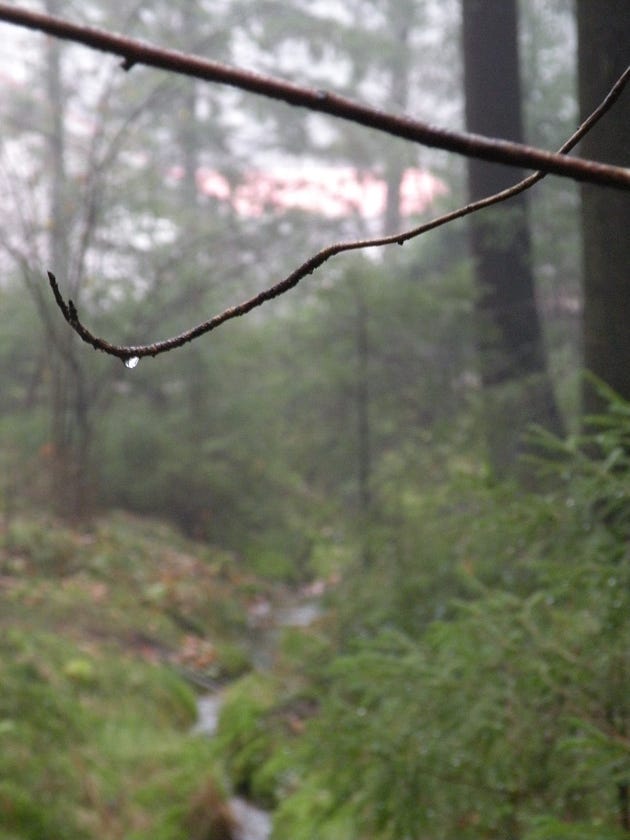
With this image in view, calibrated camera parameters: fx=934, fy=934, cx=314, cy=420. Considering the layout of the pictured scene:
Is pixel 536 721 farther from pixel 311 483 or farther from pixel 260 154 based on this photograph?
pixel 260 154

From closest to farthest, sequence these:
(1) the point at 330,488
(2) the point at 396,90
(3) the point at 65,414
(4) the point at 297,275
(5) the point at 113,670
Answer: (4) the point at 297,275 → (5) the point at 113,670 → (3) the point at 65,414 → (1) the point at 330,488 → (2) the point at 396,90

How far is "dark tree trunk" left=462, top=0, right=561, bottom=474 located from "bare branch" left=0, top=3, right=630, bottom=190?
599 cm

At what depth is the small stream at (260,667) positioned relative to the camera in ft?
14.1

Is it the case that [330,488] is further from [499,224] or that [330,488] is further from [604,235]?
[604,235]

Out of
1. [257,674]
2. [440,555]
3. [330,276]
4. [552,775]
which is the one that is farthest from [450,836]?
[330,276]

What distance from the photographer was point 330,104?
1.84ft

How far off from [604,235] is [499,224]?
361 cm

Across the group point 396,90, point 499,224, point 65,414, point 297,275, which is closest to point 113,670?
point 65,414

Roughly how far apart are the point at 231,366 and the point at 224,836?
23.1ft

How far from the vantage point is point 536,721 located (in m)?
2.49

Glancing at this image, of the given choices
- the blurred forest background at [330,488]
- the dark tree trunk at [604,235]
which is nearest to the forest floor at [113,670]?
the blurred forest background at [330,488]

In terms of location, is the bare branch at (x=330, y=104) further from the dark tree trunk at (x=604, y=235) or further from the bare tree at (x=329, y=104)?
the dark tree trunk at (x=604, y=235)

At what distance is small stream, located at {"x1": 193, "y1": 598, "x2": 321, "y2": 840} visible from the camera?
4.30 meters

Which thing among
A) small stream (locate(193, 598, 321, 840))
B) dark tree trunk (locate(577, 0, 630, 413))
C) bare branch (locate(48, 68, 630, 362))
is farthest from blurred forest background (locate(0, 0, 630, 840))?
bare branch (locate(48, 68, 630, 362))
